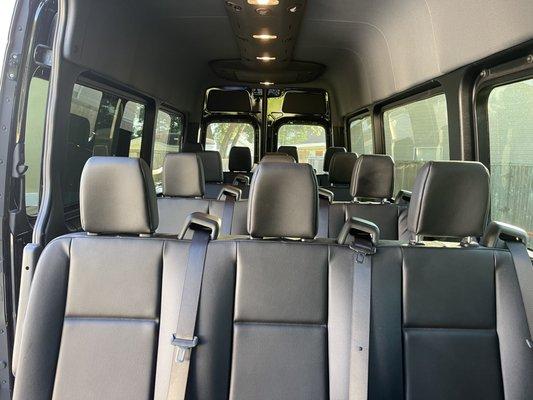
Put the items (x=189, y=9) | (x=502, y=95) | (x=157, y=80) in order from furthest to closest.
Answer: (x=157, y=80) < (x=189, y=9) < (x=502, y=95)

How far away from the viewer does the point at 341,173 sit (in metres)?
5.66

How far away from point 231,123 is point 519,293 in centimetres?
705

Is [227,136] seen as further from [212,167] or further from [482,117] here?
[482,117]

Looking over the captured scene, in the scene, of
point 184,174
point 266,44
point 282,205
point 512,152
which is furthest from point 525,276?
point 266,44

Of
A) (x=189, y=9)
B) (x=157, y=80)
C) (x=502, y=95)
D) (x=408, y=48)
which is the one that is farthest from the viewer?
(x=157, y=80)

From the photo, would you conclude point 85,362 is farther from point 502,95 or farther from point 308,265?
point 502,95

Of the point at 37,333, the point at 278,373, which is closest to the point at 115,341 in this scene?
the point at 37,333

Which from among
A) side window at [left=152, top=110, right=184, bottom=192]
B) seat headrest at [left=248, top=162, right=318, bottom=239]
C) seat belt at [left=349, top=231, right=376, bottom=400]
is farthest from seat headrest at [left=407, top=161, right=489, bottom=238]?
side window at [left=152, top=110, right=184, bottom=192]

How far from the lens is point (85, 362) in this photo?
1782mm

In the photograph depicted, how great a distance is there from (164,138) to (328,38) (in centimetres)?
264

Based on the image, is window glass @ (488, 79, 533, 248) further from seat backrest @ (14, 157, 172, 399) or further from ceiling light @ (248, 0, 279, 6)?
seat backrest @ (14, 157, 172, 399)

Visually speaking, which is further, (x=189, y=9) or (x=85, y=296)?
(x=189, y=9)

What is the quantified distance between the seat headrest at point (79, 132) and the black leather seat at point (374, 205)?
2.07m

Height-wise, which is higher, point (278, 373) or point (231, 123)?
point (231, 123)
